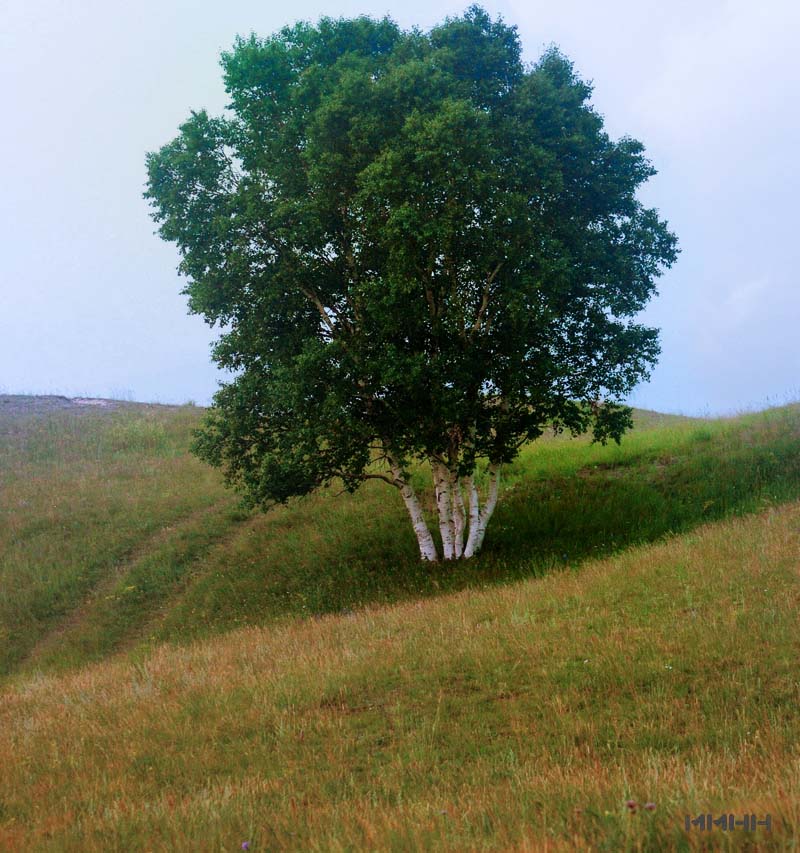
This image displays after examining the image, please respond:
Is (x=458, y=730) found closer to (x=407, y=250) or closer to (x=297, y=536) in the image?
(x=407, y=250)

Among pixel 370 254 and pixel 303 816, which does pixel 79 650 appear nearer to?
pixel 370 254

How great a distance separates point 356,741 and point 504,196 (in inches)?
575

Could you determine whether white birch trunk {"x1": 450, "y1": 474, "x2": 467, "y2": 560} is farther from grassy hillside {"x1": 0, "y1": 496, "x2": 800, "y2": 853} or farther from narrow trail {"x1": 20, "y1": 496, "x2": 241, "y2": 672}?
narrow trail {"x1": 20, "y1": 496, "x2": 241, "y2": 672}

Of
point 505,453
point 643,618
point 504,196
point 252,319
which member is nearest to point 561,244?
point 504,196

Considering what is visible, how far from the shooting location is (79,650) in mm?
22594

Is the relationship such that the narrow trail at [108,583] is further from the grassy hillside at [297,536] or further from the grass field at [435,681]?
the grass field at [435,681]

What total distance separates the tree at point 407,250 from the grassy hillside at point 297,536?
2852mm

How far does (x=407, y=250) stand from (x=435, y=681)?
11.4 meters

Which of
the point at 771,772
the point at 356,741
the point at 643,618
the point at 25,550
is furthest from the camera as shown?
the point at 25,550

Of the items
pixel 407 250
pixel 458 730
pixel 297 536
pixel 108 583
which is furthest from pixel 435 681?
pixel 108 583

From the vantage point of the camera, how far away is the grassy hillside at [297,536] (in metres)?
22.6

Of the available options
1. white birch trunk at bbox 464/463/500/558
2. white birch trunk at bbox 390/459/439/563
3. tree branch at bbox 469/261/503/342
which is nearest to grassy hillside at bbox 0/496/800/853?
white birch trunk at bbox 464/463/500/558

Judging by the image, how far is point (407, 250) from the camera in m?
19.1

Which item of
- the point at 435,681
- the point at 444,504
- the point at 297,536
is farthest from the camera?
the point at 297,536
